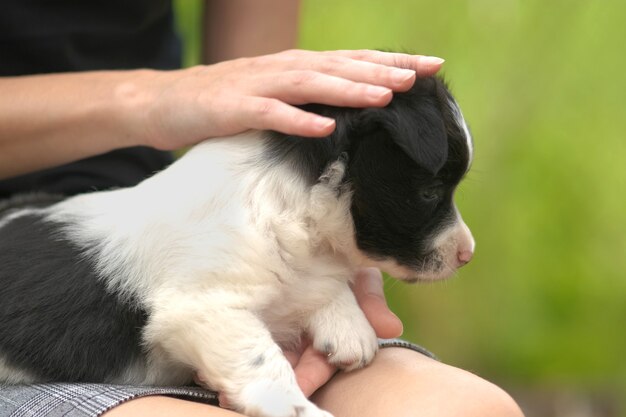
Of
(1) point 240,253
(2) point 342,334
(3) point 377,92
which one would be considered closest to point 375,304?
(2) point 342,334

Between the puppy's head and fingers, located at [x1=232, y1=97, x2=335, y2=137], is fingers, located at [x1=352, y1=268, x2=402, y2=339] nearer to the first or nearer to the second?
the puppy's head

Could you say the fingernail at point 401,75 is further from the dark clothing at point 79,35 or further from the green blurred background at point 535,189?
the green blurred background at point 535,189

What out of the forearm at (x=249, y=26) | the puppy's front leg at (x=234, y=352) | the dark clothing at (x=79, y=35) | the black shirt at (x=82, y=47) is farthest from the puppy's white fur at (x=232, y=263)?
the forearm at (x=249, y=26)

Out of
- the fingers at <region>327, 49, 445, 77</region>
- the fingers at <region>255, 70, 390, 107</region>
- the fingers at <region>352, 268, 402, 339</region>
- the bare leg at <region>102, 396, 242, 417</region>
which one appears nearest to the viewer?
the bare leg at <region>102, 396, 242, 417</region>

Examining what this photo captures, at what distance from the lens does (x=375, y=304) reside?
5.74 ft

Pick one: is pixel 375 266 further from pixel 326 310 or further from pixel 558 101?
pixel 558 101

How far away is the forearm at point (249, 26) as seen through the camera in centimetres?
242

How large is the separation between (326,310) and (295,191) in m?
0.24

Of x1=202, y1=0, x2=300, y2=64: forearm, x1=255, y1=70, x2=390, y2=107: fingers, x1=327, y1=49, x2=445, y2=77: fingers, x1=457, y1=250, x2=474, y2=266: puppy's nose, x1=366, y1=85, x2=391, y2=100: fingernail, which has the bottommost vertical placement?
x1=457, y1=250, x2=474, y2=266: puppy's nose

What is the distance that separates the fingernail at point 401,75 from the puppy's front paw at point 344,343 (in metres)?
0.45

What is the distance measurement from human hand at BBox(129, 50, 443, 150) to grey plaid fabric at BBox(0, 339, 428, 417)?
49cm

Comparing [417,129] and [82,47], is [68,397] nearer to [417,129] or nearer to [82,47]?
[417,129]

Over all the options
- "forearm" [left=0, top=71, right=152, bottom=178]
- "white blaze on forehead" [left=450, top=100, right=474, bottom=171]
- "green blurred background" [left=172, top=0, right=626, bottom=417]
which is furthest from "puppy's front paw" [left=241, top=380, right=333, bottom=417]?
"green blurred background" [left=172, top=0, right=626, bottom=417]

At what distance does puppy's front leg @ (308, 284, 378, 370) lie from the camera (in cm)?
161
